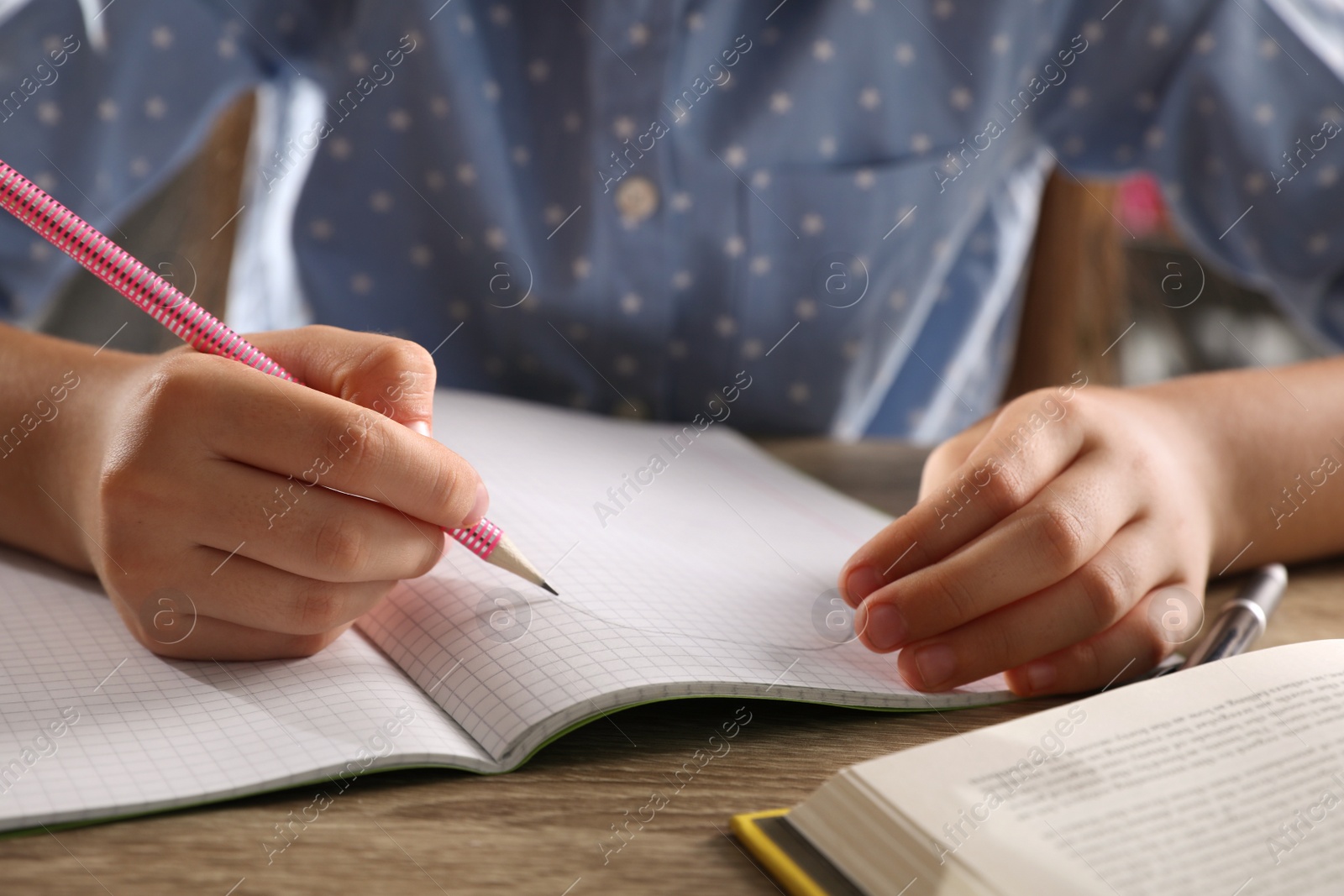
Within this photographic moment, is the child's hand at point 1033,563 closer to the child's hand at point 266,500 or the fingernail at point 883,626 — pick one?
the fingernail at point 883,626

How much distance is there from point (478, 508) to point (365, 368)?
69 millimetres

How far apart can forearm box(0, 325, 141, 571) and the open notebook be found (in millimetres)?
20

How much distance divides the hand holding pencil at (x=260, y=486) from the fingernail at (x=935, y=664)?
0.50 ft

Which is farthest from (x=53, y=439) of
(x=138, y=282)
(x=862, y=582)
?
(x=862, y=582)

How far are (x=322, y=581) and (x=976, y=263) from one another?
74 cm

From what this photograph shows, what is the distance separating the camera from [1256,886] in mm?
266

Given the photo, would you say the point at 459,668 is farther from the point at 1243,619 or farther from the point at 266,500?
the point at 1243,619

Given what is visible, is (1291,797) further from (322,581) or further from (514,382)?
(514,382)

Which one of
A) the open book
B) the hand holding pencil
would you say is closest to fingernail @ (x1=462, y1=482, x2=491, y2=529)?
the hand holding pencil

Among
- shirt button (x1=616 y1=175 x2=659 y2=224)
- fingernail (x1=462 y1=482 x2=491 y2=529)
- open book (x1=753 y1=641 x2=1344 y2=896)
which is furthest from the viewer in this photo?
shirt button (x1=616 y1=175 x2=659 y2=224)

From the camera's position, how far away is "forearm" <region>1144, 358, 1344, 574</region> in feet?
1.78

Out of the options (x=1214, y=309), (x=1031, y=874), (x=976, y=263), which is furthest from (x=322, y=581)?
(x=1214, y=309)

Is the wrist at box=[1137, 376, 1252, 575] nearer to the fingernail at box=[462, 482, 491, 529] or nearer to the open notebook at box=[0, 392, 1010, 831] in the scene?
the open notebook at box=[0, 392, 1010, 831]

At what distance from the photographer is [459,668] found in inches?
14.7
